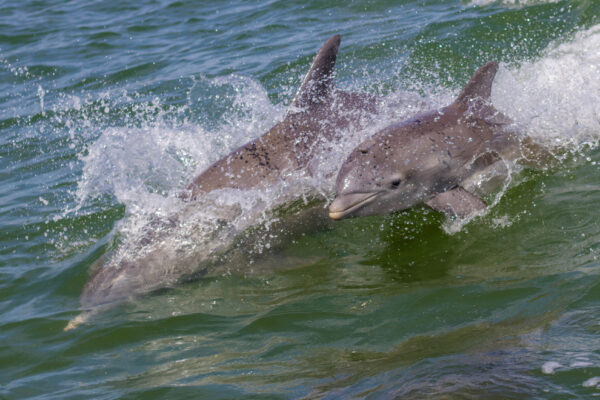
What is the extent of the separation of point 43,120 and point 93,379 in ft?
28.7

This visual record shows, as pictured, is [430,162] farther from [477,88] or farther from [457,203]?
[477,88]

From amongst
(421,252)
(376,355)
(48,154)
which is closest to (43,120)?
(48,154)

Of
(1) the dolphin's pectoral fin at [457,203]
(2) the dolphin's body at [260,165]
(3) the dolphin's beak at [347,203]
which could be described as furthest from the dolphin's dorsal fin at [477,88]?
(3) the dolphin's beak at [347,203]

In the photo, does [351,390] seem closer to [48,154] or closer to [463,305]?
[463,305]

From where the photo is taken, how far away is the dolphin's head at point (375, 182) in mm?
6969

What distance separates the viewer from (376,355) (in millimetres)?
5457

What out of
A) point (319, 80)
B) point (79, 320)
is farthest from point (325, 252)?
point (79, 320)

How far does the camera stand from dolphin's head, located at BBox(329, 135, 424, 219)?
6.97 m

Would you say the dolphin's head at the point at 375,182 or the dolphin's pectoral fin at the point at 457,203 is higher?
the dolphin's head at the point at 375,182

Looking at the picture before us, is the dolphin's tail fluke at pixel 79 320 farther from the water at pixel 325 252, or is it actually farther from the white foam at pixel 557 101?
the white foam at pixel 557 101

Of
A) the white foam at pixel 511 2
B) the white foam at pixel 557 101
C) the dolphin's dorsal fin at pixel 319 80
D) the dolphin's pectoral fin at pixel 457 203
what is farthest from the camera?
the white foam at pixel 511 2

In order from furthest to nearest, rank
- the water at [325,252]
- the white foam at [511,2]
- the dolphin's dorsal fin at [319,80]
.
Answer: the white foam at [511,2] < the dolphin's dorsal fin at [319,80] < the water at [325,252]

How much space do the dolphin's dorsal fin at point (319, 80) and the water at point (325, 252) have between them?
2.46 feet

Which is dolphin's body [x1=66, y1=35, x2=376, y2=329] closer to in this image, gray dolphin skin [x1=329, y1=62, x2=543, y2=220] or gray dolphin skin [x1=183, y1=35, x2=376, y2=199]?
gray dolphin skin [x1=183, y1=35, x2=376, y2=199]
